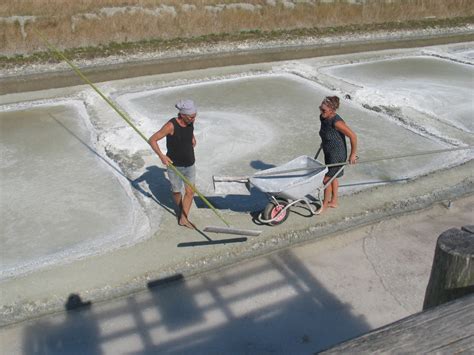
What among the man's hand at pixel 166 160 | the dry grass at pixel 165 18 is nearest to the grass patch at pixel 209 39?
the dry grass at pixel 165 18

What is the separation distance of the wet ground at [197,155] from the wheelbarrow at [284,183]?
0.28 metres

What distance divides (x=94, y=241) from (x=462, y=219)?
5.10 m

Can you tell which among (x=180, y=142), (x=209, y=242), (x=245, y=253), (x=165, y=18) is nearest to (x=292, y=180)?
(x=245, y=253)

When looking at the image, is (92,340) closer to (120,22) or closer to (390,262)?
(390,262)

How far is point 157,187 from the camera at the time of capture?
7.73 m

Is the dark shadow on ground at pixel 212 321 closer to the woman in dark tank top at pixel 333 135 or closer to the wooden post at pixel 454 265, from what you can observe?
the woman in dark tank top at pixel 333 135

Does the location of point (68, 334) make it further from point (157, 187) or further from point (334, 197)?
point (334, 197)

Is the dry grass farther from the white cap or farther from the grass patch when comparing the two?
the white cap

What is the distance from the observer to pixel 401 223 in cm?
699

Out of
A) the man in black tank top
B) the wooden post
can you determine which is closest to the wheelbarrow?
the man in black tank top

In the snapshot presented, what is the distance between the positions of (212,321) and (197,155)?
4083mm

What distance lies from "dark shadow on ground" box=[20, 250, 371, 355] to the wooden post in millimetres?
2808

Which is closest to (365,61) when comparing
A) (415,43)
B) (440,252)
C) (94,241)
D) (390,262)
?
(415,43)

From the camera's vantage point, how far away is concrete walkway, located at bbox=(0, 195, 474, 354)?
498 cm
